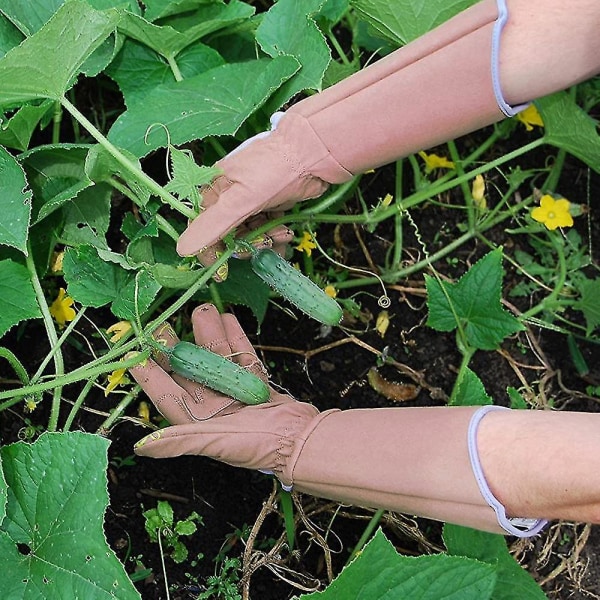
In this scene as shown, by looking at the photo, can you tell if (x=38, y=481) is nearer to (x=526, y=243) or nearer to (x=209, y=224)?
(x=209, y=224)

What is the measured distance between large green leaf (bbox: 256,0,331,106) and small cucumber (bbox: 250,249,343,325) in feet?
1.14

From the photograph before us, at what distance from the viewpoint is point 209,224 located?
1.42m

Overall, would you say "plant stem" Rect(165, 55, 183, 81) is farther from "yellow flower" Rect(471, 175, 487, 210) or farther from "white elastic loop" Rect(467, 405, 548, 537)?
"white elastic loop" Rect(467, 405, 548, 537)

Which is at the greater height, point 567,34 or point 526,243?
point 567,34

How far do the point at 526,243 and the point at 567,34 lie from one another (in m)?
0.82

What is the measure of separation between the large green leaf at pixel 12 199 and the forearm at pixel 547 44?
0.85 meters

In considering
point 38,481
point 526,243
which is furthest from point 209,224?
point 526,243

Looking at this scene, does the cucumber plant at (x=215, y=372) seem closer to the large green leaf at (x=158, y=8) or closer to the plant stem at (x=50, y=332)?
the plant stem at (x=50, y=332)

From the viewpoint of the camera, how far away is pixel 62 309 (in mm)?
1738

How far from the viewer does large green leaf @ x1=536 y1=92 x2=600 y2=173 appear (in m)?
1.65

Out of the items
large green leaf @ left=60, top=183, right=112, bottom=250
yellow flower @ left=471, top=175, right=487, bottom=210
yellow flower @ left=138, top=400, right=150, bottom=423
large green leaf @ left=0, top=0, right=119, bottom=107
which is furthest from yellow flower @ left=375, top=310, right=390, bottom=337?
large green leaf @ left=0, top=0, right=119, bottom=107

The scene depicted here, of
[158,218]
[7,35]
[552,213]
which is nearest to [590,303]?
[552,213]

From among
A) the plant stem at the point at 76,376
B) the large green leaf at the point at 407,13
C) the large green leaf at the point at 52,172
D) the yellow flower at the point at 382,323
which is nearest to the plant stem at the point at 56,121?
the large green leaf at the point at 52,172

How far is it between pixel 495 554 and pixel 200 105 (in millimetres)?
1038
